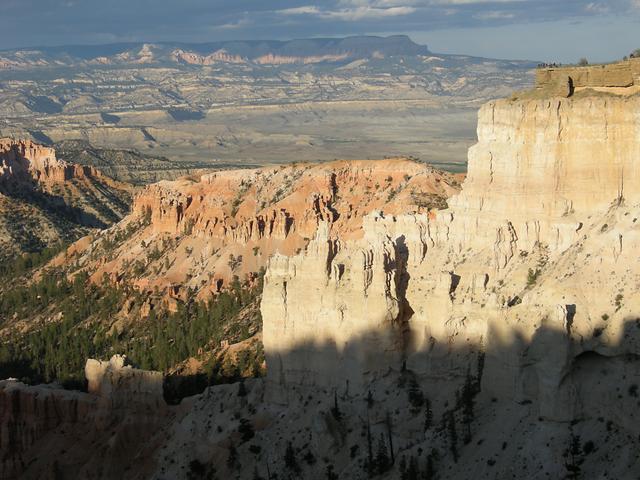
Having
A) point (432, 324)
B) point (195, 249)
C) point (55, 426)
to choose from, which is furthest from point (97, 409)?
point (195, 249)

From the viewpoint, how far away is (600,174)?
40.4 meters

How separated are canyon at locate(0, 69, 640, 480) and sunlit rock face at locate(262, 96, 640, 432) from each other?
2.6 inches

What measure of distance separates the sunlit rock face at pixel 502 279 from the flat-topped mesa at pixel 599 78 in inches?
70.6

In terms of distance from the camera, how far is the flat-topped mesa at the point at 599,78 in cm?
4175

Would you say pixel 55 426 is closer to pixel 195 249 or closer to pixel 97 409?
pixel 97 409

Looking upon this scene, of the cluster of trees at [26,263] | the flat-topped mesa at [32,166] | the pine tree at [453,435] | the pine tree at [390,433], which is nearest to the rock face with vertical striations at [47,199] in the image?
the flat-topped mesa at [32,166]

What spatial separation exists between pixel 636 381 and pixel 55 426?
33088mm

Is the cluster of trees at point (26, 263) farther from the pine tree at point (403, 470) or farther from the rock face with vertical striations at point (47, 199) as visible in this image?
the pine tree at point (403, 470)

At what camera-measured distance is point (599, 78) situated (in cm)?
4241

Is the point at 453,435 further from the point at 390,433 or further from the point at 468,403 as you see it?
the point at 390,433

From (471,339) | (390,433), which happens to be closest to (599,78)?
(471,339)

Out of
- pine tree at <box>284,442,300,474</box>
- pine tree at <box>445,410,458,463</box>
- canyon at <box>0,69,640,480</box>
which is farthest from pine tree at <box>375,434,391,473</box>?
pine tree at <box>284,442,300,474</box>

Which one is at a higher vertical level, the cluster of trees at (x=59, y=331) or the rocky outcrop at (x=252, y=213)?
the rocky outcrop at (x=252, y=213)

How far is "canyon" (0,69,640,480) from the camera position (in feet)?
120
